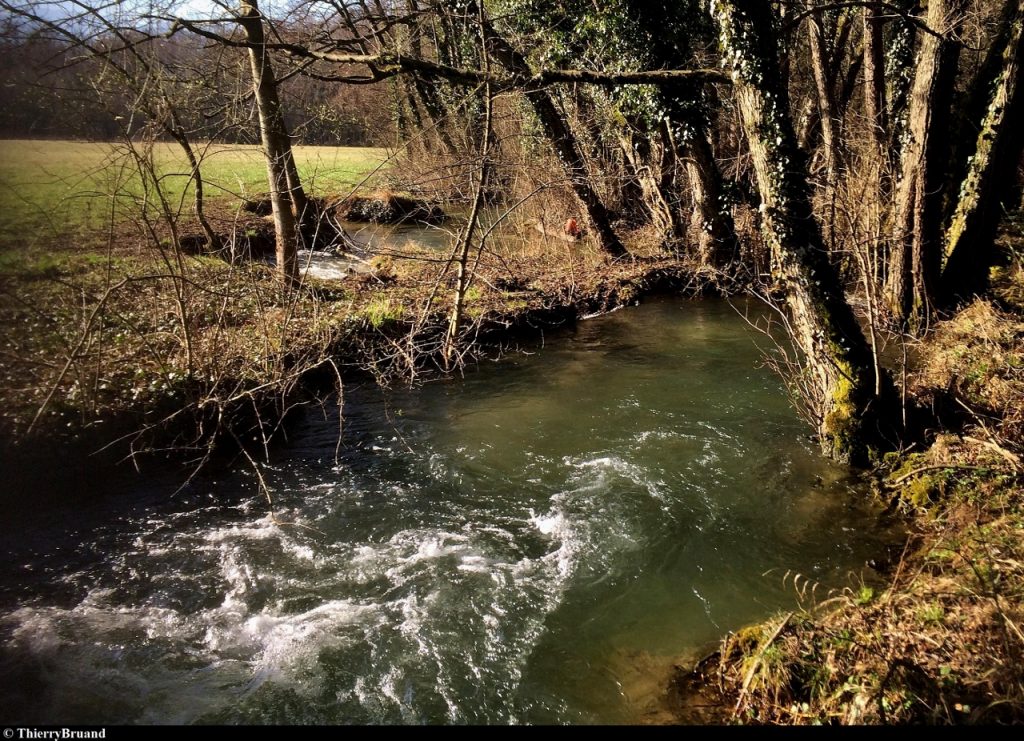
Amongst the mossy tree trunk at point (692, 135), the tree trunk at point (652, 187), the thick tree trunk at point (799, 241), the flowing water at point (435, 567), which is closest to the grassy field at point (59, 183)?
the flowing water at point (435, 567)

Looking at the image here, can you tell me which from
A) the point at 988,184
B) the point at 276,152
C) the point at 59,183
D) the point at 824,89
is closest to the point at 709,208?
the point at 824,89

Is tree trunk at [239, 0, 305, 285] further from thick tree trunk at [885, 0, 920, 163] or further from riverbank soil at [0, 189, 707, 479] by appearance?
thick tree trunk at [885, 0, 920, 163]

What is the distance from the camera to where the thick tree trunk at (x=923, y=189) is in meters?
9.18

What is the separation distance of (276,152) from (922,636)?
10757mm

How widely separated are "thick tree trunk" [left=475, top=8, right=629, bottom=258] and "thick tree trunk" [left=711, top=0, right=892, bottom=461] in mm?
5727

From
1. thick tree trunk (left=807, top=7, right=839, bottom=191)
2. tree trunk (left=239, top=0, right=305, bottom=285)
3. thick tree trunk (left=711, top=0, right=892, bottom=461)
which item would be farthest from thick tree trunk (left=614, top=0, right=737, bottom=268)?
tree trunk (left=239, top=0, right=305, bottom=285)

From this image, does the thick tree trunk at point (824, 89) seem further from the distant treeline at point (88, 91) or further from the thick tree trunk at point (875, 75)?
the distant treeline at point (88, 91)

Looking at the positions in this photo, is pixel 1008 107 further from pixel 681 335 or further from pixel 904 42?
pixel 681 335

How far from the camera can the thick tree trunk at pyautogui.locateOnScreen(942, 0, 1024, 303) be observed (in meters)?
9.02

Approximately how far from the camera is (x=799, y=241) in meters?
6.69

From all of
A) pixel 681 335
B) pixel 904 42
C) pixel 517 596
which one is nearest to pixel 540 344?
pixel 681 335

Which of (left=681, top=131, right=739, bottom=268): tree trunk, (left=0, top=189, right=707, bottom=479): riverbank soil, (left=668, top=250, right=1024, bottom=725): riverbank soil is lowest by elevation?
(left=668, top=250, right=1024, bottom=725): riverbank soil

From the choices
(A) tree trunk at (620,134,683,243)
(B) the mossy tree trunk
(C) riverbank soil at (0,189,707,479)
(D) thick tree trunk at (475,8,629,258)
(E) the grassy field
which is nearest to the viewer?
(E) the grassy field

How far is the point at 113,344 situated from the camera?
8148mm
